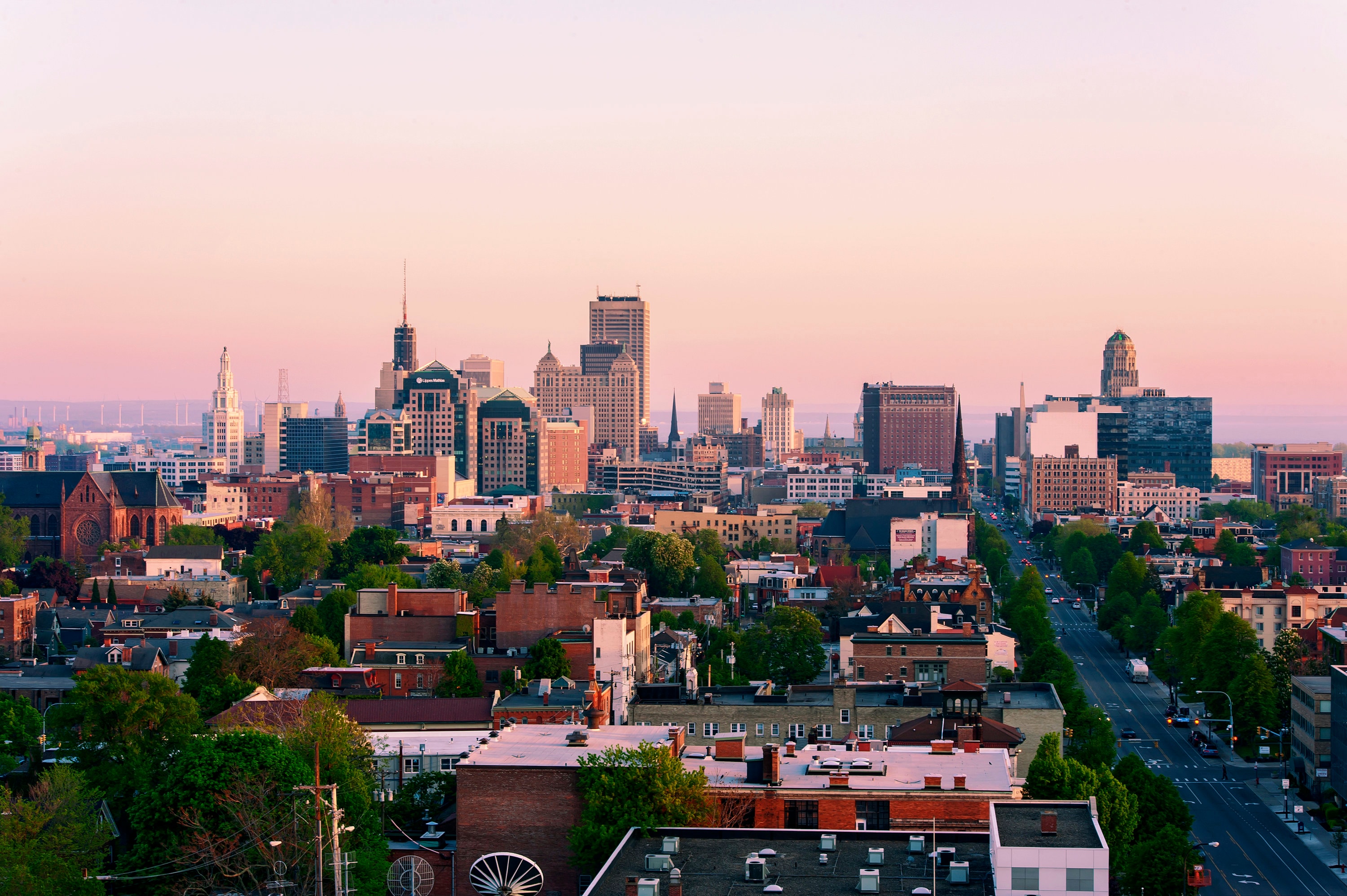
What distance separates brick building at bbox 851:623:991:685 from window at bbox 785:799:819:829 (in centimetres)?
4347

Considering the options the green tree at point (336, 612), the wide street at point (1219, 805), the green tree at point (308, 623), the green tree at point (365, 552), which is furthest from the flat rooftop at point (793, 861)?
the green tree at point (365, 552)

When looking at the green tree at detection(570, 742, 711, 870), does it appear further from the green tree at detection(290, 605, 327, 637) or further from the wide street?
the green tree at detection(290, 605, 327, 637)

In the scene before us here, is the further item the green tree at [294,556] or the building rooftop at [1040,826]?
the green tree at [294,556]

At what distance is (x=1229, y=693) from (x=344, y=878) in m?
65.7

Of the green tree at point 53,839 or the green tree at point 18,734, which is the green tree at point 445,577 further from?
Result: the green tree at point 53,839

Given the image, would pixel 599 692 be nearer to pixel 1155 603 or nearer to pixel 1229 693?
pixel 1229 693

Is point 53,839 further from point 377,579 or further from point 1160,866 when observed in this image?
point 377,579

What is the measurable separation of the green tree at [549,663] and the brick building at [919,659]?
51.7 feet

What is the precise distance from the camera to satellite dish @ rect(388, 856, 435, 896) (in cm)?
5781

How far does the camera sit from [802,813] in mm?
57281

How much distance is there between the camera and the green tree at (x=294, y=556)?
177 meters

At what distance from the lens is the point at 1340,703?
290ft

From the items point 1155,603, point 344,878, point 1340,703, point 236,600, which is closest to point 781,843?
point 344,878

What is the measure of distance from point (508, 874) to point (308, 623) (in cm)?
6642
